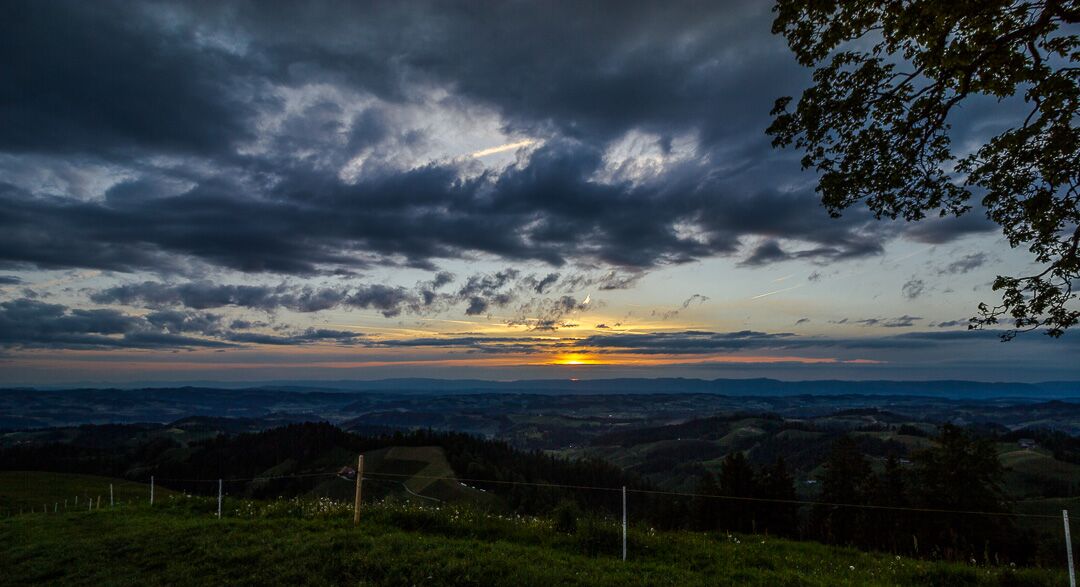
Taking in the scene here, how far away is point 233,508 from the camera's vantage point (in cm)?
1900

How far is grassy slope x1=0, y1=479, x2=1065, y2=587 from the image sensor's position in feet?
36.6

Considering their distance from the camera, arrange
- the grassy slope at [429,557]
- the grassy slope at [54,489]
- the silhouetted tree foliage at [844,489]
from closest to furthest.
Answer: the grassy slope at [429,557] → the silhouetted tree foliage at [844,489] → the grassy slope at [54,489]

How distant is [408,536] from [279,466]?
698ft

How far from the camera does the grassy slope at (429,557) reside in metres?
11.2

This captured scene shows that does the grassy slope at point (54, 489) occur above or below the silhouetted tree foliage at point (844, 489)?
below

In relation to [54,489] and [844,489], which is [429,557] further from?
[54,489]

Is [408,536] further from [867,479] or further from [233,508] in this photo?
[867,479]

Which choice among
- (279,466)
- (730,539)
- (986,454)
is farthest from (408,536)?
(279,466)

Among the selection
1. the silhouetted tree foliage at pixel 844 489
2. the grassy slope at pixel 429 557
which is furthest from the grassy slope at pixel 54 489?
the silhouetted tree foliage at pixel 844 489

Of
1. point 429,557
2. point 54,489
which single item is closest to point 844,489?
point 429,557

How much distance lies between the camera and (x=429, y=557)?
11969 millimetres

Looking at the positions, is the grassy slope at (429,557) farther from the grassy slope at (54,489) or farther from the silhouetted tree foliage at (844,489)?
the grassy slope at (54,489)

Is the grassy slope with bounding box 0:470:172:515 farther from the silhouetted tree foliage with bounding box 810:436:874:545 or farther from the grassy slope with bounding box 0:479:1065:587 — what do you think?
the silhouetted tree foliage with bounding box 810:436:874:545

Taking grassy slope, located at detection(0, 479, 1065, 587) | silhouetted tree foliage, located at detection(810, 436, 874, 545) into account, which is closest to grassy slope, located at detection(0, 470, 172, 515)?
grassy slope, located at detection(0, 479, 1065, 587)
